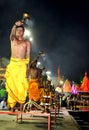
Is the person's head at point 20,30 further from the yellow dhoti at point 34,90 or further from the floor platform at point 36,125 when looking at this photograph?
the yellow dhoti at point 34,90

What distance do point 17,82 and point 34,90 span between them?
25.2ft

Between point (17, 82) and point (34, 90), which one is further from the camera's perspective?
point (34, 90)

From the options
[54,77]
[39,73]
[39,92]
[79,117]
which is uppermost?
[54,77]

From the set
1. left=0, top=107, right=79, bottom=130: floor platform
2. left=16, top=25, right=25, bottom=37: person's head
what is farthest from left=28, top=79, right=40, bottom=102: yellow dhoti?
left=16, top=25, right=25, bottom=37: person's head

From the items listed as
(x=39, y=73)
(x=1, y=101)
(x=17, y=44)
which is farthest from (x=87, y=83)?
(x=17, y=44)

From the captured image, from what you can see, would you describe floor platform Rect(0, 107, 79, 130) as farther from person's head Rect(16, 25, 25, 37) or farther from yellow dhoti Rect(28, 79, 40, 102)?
yellow dhoti Rect(28, 79, 40, 102)

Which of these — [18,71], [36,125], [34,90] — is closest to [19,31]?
[18,71]

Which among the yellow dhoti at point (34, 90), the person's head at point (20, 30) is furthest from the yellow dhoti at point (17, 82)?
the yellow dhoti at point (34, 90)

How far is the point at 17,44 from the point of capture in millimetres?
8266

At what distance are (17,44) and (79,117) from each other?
14.5m

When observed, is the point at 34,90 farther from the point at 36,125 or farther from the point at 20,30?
the point at 20,30

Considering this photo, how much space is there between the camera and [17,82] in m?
7.84

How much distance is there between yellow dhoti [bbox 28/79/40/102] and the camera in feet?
50.1

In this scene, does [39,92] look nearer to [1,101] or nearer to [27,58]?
[1,101]
